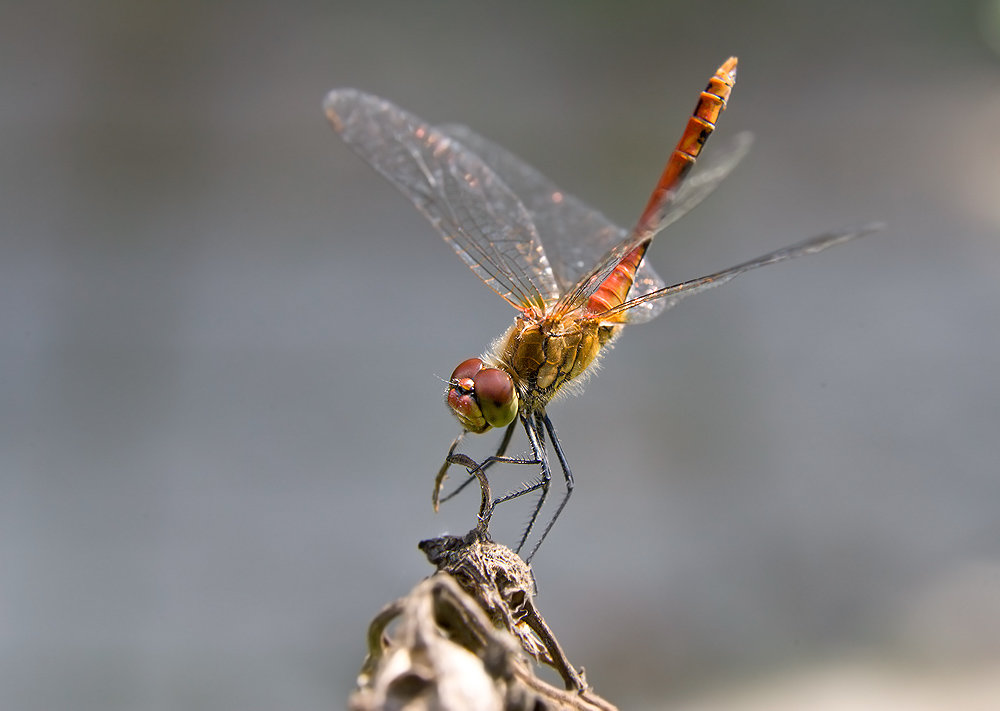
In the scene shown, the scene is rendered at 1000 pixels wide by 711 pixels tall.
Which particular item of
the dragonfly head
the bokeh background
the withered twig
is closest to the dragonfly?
the dragonfly head

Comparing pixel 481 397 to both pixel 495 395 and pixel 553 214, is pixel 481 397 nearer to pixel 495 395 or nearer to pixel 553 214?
pixel 495 395

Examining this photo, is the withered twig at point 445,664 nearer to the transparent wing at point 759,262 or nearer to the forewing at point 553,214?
the transparent wing at point 759,262

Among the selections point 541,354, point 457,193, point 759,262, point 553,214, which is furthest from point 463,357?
point 759,262

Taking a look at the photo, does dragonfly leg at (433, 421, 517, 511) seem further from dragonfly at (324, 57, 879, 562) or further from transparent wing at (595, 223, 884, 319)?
transparent wing at (595, 223, 884, 319)

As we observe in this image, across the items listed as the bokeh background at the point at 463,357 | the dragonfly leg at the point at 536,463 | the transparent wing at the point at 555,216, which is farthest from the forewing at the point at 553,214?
the bokeh background at the point at 463,357

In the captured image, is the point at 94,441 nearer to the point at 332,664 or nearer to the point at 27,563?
the point at 27,563

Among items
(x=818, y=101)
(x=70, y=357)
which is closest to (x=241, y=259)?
(x=70, y=357)
